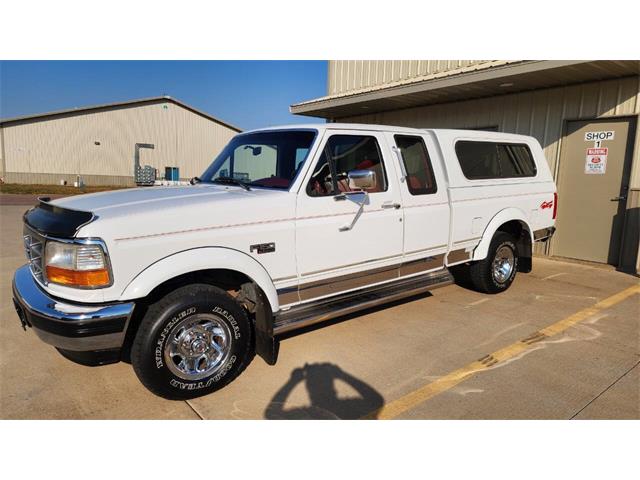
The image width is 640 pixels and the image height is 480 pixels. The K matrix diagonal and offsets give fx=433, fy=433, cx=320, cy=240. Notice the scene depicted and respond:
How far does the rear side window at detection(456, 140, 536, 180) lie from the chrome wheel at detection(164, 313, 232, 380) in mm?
3564

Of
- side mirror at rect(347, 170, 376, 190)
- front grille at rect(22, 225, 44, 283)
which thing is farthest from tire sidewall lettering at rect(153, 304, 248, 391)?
side mirror at rect(347, 170, 376, 190)

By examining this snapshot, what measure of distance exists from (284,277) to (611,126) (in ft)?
22.7

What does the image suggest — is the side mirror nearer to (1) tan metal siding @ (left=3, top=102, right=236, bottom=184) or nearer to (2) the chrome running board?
(2) the chrome running board

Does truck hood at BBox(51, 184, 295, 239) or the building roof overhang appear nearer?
truck hood at BBox(51, 184, 295, 239)

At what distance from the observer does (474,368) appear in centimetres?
381

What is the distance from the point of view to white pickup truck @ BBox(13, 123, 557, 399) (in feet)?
9.61

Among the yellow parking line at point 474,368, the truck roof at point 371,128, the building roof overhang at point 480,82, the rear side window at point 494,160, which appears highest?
the building roof overhang at point 480,82

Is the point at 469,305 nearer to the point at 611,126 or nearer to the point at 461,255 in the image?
the point at 461,255

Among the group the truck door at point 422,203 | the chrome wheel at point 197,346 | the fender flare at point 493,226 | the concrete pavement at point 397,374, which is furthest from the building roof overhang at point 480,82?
the chrome wheel at point 197,346

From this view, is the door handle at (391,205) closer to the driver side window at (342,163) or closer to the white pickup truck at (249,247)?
the white pickup truck at (249,247)

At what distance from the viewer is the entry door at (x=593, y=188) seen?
292 inches

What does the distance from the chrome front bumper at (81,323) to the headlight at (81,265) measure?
0.16 m

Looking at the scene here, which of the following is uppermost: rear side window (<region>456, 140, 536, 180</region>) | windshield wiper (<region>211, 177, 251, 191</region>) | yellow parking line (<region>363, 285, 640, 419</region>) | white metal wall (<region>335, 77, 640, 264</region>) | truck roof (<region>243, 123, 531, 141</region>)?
white metal wall (<region>335, 77, 640, 264</region>)

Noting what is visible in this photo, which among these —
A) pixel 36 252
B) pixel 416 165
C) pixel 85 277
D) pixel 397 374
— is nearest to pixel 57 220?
pixel 36 252
